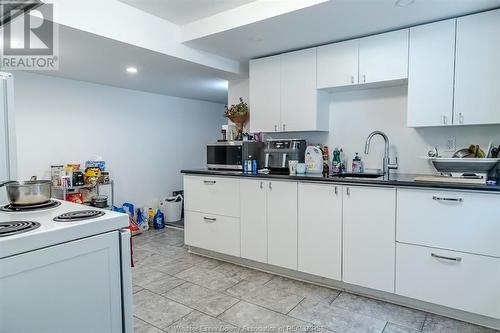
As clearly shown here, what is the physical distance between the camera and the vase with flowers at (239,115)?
379 cm

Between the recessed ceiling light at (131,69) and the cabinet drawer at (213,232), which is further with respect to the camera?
the recessed ceiling light at (131,69)

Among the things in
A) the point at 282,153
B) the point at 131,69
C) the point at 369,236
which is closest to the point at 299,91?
the point at 282,153

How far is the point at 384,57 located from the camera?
2754 millimetres

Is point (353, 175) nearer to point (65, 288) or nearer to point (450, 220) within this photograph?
point (450, 220)

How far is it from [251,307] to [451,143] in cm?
217

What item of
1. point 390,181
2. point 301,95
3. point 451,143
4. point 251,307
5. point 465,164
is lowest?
point 251,307

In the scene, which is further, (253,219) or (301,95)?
(301,95)

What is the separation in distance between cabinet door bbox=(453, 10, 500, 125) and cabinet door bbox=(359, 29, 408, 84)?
39 cm

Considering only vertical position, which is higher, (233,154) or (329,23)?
(329,23)

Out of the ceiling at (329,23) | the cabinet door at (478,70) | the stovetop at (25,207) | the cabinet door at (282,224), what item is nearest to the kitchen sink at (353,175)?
the cabinet door at (282,224)

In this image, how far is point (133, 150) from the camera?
15.9 feet

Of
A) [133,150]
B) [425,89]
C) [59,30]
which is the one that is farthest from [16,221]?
[133,150]

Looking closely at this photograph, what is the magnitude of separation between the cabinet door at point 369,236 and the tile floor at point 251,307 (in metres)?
0.18

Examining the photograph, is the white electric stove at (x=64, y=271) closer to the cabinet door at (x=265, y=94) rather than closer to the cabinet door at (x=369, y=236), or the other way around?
the cabinet door at (x=369, y=236)
